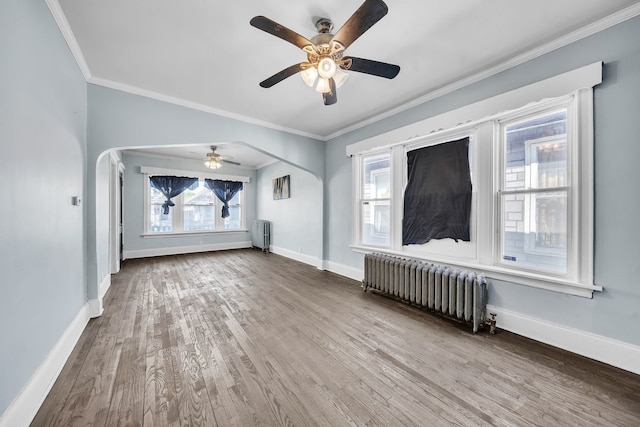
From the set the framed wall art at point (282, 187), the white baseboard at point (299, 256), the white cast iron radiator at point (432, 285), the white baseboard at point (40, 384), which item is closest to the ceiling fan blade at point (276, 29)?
the white baseboard at point (40, 384)

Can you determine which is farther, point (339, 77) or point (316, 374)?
point (339, 77)

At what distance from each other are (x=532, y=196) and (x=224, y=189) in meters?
7.03

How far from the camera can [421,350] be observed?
6.95 feet

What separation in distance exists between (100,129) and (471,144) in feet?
14.3

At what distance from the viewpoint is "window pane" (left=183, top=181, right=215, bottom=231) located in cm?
675

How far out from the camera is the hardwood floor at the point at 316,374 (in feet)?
4.72

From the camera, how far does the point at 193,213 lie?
687 centimetres

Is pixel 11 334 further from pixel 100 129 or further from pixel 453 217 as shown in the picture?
pixel 453 217

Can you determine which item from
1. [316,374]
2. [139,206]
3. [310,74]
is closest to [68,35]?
[310,74]

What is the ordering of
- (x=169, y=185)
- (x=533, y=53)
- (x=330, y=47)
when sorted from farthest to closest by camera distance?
1. (x=169, y=185)
2. (x=533, y=53)
3. (x=330, y=47)

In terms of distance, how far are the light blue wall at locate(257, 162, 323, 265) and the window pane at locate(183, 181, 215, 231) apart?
1.54 meters

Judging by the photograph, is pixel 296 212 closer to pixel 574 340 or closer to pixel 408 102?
pixel 408 102

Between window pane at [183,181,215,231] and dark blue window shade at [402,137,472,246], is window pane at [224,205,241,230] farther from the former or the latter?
dark blue window shade at [402,137,472,246]

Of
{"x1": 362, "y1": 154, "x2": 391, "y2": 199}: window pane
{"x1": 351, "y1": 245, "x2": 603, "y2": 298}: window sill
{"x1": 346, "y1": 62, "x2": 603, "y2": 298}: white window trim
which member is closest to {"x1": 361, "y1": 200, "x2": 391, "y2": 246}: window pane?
{"x1": 362, "y1": 154, "x2": 391, "y2": 199}: window pane
